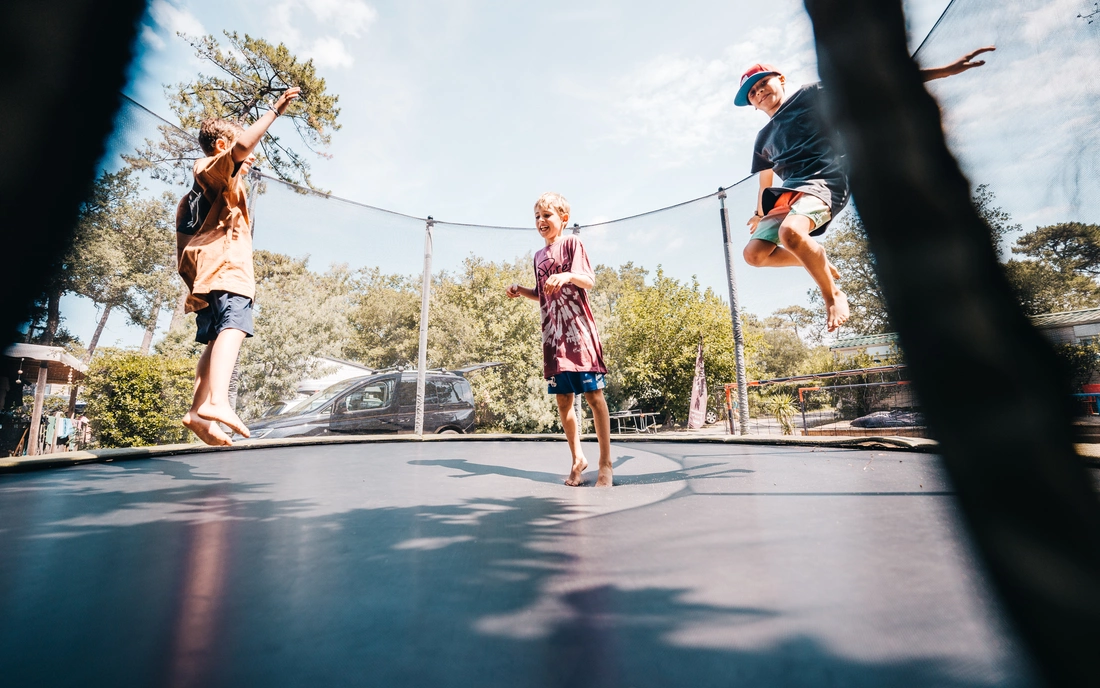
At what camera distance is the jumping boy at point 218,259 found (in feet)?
4.12

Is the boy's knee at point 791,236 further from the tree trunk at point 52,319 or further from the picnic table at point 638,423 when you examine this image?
the picnic table at point 638,423

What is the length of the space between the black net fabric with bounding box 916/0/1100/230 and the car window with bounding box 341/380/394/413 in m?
4.10

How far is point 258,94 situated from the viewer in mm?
4734

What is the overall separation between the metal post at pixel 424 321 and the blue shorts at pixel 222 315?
2.10 meters

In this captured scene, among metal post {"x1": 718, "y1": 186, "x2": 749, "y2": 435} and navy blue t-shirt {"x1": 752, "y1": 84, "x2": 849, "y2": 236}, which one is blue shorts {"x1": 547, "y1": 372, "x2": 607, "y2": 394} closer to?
navy blue t-shirt {"x1": 752, "y1": 84, "x2": 849, "y2": 236}

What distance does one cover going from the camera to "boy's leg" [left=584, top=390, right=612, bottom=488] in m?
1.40

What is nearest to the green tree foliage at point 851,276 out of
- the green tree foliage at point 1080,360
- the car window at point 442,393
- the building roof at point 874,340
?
the building roof at point 874,340

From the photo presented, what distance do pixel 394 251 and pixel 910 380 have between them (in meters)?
3.89

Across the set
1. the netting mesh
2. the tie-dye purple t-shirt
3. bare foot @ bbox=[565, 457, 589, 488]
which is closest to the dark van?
the netting mesh

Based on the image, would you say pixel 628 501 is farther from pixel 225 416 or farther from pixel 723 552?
pixel 225 416

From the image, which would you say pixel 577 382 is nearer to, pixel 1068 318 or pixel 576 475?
pixel 576 475

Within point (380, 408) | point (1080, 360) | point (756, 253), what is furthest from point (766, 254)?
point (380, 408)

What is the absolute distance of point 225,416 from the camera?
4.02 ft

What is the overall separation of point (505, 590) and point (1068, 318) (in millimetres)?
681
